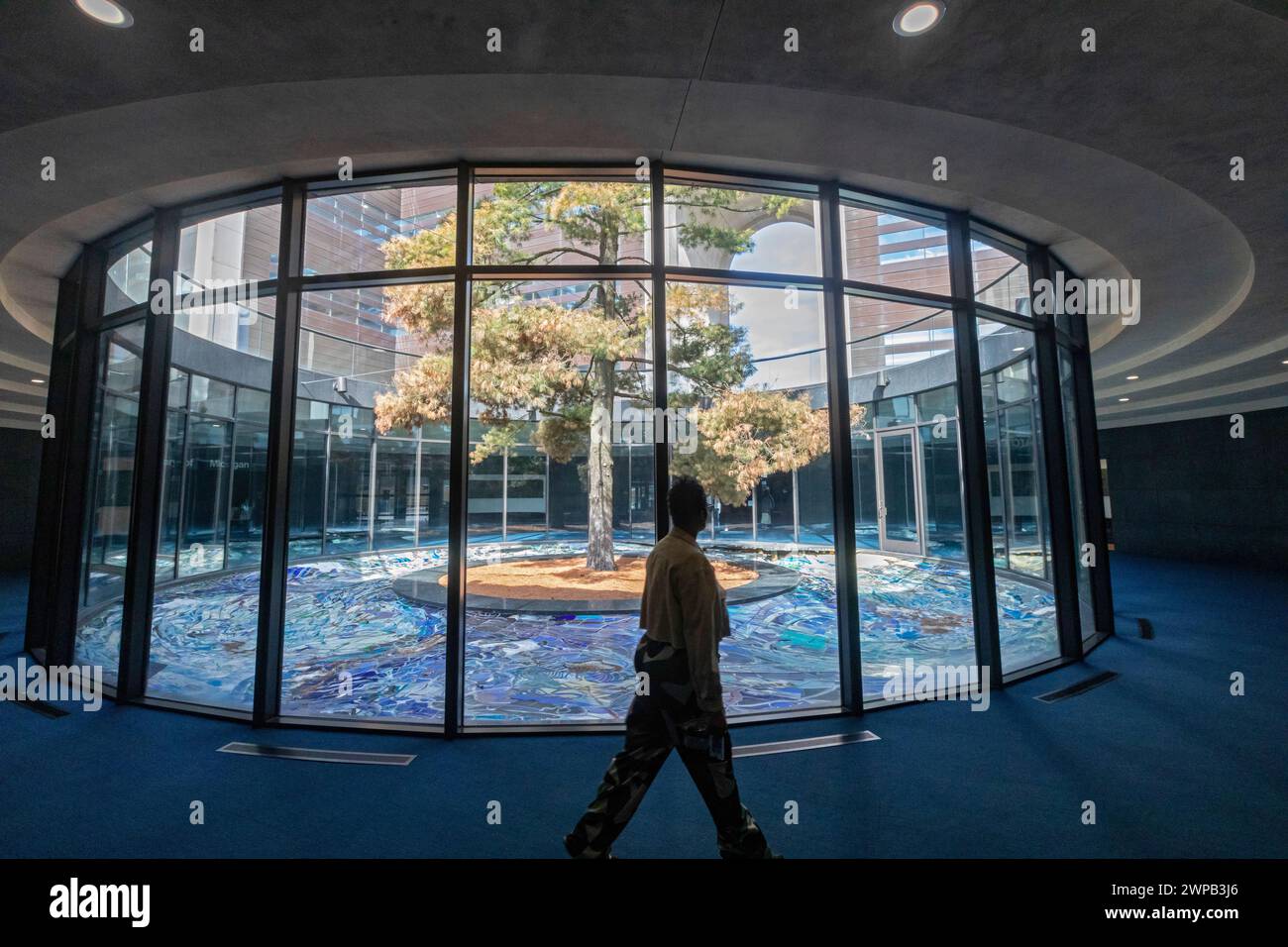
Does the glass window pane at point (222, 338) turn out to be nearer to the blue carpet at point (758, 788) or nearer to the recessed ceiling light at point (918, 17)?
the blue carpet at point (758, 788)

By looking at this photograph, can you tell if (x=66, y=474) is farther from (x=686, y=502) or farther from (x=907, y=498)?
(x=907, y=498)

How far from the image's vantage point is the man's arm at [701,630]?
2240 mm

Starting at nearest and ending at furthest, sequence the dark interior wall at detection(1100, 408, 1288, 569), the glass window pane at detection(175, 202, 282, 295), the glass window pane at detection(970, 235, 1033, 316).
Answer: the glass window pane at detection(175, 202, 282, 295) < the glass window pane at detection(970, 235, 1033, 316) < the dark interior wall at detection(1100, 408, 1288, 569)

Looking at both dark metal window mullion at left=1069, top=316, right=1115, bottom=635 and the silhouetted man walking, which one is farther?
dark metal window mullion at left=1069, top=316, right=1115, bottom=635

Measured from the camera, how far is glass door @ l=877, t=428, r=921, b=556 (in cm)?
1276

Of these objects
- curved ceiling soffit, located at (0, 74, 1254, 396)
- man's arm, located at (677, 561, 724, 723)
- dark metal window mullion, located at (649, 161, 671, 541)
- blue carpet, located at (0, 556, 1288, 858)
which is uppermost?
curved ceiling soffit, located at (0, 74, 1254, 396)

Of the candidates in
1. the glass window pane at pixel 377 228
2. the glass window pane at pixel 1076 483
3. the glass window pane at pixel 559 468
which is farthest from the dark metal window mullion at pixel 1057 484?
the glass window pane at pixel 377 228

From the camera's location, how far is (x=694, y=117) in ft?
11.5

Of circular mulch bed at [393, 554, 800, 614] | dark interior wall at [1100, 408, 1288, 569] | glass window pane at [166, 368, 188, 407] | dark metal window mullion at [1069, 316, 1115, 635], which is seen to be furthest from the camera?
dark interior wall at [1100, 408, 1288, 569]

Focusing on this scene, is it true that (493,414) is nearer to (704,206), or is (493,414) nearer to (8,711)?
(704,206)

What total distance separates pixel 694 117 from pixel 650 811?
3954mm

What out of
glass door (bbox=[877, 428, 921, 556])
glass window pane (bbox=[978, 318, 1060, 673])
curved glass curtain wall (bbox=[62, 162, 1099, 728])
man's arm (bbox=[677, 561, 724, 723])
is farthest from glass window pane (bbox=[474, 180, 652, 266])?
glass door (bbox=[877, 428, 921, 556])

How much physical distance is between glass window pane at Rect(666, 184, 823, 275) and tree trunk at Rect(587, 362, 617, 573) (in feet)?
7.71

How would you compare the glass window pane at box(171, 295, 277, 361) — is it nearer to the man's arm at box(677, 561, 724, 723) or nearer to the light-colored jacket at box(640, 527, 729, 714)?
the light-colored jacket at box(640, 527, 729, 714)
